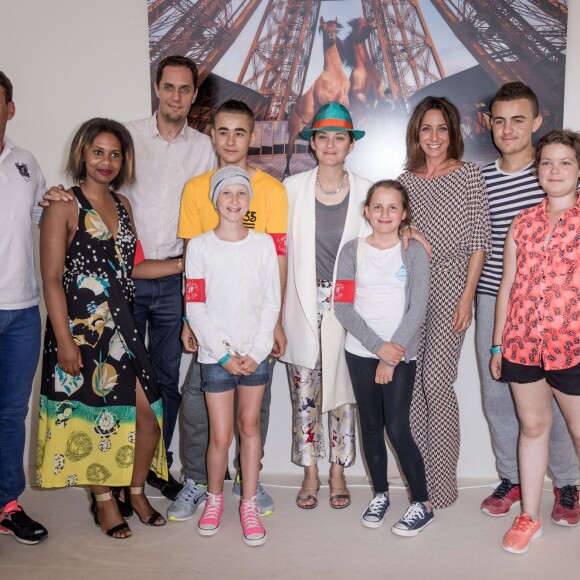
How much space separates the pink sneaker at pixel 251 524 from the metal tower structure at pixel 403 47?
194 centimetres

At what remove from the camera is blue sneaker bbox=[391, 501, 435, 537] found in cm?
246

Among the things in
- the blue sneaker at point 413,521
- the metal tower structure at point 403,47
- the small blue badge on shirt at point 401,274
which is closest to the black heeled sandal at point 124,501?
the blue sneaker at point 413,521

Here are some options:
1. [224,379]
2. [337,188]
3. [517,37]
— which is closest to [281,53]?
[337,188]

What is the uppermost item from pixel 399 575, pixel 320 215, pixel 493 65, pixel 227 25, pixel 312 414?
pixel 227 25

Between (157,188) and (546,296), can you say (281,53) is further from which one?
→ (546,296)

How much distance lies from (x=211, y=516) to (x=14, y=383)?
0.91 meters

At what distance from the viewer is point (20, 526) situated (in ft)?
8.07

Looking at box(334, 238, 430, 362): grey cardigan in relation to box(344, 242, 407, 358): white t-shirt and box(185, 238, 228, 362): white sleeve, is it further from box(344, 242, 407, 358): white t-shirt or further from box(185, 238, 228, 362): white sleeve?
box(185, 238, 228, 362): white sleeve

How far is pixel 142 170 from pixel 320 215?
2.67ft

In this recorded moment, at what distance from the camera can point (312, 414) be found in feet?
8.80

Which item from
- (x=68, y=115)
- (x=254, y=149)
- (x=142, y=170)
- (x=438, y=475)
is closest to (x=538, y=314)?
A: (x=438, y=475)

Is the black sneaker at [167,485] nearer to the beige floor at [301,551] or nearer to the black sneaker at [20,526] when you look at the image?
the beige floor at [301,551]

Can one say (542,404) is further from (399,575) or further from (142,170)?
(142,170)

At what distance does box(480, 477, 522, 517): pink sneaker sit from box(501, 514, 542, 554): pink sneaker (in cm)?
26
